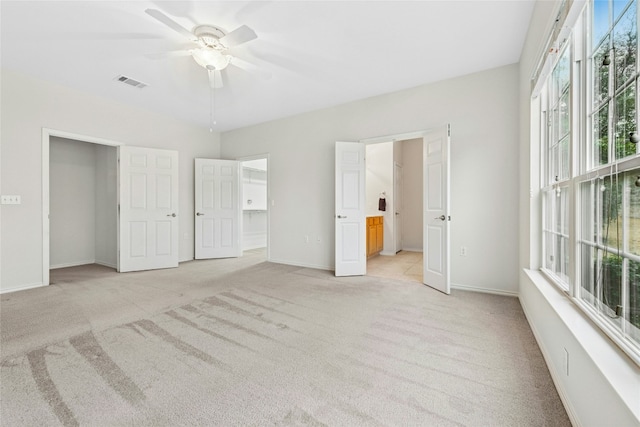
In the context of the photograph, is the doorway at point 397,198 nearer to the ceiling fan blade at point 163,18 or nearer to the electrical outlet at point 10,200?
the ceiling fan blade at point 163,18

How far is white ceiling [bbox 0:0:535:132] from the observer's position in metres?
2.30

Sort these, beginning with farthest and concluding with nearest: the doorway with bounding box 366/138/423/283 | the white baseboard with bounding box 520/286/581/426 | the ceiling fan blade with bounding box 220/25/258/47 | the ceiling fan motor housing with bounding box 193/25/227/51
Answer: the doorway with bounding box 366/138/423/283 < the ceiling fan motor housing with bounding box 193/25/227/51 < the ceiling fan blade with bounding box 220/25/258/47 < the white baseboard with bounding box 520/286/581/426

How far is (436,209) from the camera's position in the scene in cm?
350

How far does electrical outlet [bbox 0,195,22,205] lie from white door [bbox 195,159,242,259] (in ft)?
8.05

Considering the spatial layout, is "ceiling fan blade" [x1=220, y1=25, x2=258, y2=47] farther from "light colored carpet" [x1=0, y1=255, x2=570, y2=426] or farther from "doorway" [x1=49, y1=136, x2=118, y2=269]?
"doorway" [x1=49, y1=136, x2=118, y2=269]

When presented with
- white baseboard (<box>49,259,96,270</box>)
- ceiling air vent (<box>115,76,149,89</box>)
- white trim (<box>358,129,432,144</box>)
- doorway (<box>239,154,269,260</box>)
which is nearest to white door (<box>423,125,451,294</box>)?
Result: white trim (<box>358,129,432,144</box>)

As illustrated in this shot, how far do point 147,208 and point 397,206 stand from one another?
16.9 feet

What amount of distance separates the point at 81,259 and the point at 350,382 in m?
5.91

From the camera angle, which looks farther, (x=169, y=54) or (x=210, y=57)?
(x=169, y=54)

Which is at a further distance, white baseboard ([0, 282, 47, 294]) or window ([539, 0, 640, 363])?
white baseboard ([0, 282, 47, 294])

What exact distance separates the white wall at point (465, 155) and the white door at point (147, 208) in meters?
2.49

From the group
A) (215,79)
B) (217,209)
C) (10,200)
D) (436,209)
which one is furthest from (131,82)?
(436,209)

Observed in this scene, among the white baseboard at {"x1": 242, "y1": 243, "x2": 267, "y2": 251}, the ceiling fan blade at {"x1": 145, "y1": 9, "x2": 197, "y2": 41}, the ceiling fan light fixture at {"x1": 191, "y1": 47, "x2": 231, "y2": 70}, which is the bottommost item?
the white baseboard at {"x1": 242, "y1": 243, "x2": 267, "y2": 251}

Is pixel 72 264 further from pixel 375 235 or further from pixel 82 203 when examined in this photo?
pixel 375 235
